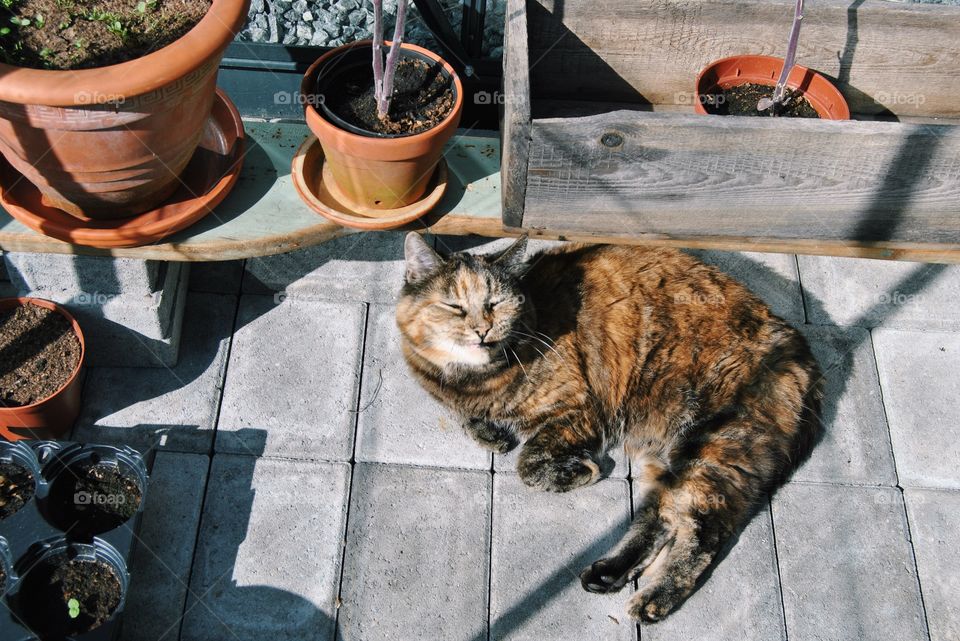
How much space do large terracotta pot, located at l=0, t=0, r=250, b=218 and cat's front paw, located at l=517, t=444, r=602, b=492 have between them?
1.52 metres

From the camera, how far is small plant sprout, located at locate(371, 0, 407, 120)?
7.96 ft

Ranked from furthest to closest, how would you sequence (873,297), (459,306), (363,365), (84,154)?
(873,297), (363,365), (459,306), (84,154)

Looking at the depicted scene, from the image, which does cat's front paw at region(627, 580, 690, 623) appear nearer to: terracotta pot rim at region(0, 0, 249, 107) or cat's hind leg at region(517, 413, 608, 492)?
cat's hind leg at region(517, 413, 608, 492)

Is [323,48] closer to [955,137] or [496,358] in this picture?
[496,358]

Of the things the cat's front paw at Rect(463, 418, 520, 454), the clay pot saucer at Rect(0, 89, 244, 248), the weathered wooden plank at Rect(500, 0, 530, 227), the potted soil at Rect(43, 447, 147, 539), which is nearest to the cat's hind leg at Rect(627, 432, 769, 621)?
the cat's front paw at Rect(463, 418, 520, 454)

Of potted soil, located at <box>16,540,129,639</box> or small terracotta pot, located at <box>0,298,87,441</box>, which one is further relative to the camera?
small terracotta pot, located at <box>0,298,87,441</box>

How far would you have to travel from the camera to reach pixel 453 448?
3035 mm

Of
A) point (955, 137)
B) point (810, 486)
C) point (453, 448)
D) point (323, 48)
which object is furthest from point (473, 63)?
point (810, 486)

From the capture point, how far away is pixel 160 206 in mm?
2734

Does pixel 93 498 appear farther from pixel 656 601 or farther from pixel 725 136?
pixel 725 136

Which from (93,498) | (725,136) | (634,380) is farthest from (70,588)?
(725,136)

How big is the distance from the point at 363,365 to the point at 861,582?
1.93 metres

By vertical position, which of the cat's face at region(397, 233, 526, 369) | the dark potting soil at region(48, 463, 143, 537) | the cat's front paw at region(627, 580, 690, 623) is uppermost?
the cat's face at region(397, 233, 526, 369)

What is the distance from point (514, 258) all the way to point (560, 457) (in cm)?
72
